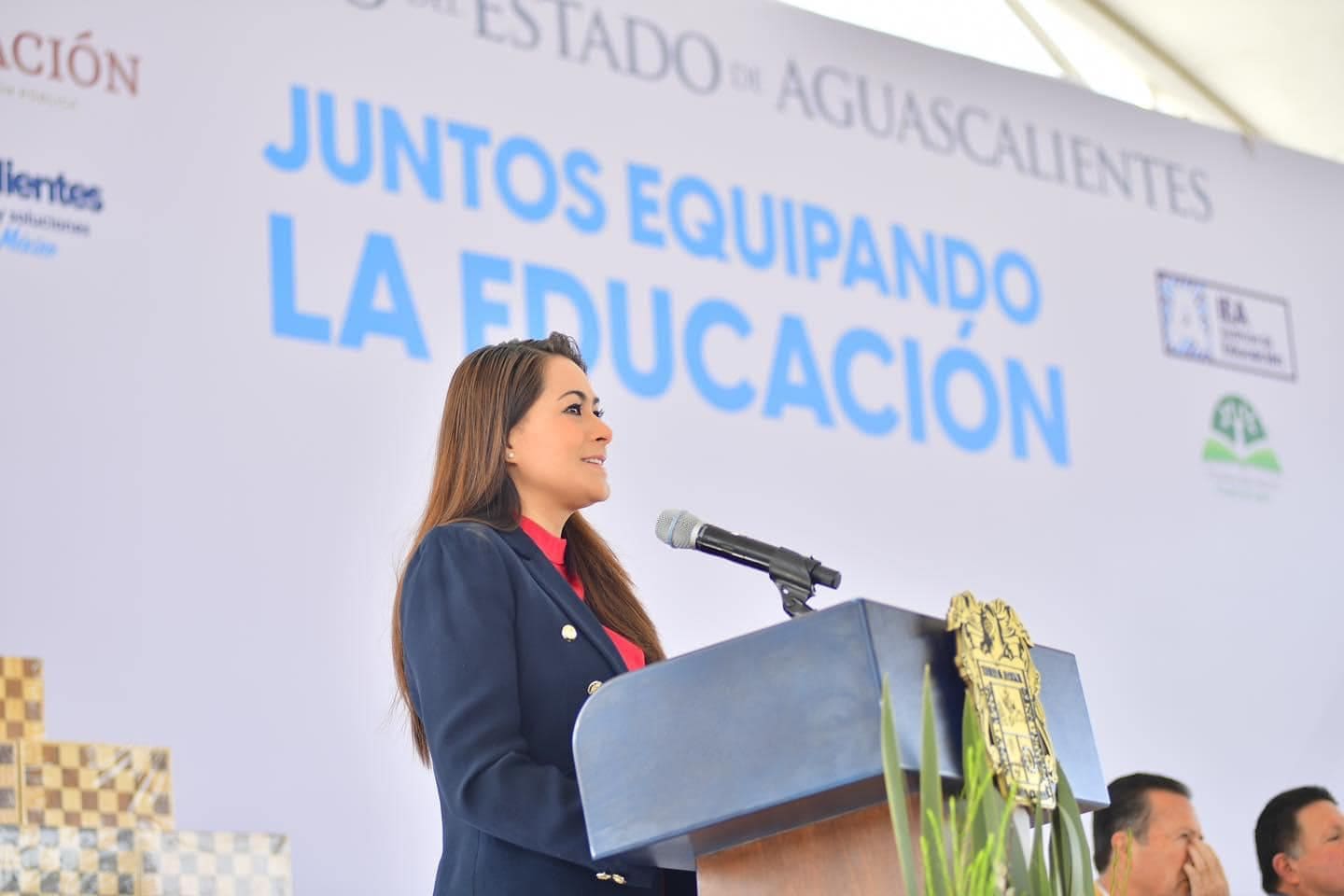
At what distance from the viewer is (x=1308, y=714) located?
5102 mm

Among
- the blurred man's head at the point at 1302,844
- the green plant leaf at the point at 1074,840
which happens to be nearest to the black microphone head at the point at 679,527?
the green plant leaf at the point at 1074,840

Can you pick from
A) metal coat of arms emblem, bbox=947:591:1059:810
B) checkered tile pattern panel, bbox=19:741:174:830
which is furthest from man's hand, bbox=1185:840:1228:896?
metal coat of arms emblem, bbox=947:591:1059:810

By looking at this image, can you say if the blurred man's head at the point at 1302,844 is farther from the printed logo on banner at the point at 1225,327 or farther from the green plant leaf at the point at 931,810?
the green plant leaf at the point at 931,810

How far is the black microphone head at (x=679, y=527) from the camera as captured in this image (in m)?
2.13

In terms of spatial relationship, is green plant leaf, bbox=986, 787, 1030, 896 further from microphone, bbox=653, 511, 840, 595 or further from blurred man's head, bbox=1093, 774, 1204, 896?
blurred man's head, bbox=1093, 774, 1204, 896

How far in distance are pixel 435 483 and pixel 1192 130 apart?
12.3ft

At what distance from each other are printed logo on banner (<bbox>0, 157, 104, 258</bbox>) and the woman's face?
1472 mm

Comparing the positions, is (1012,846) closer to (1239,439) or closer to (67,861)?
(67,861)

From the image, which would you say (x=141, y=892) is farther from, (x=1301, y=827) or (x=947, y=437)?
(x=1301, y=827)

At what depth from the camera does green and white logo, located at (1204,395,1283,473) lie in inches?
205

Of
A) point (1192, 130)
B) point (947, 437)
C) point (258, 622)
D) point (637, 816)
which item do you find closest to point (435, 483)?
point (637, 816)

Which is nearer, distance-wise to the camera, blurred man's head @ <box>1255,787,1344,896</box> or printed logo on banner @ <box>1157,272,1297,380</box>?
blurred man's head @ <box>1255,787,1344,896</box>

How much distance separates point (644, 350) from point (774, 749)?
2.54 m

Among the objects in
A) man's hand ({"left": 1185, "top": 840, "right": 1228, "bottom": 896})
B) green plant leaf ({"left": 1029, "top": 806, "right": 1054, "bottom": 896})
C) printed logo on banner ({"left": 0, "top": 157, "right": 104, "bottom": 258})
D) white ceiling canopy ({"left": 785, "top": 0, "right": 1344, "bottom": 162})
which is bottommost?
man's hand ({"left": 1185, "top": 840, "right": 1228, "bottom": 896})
